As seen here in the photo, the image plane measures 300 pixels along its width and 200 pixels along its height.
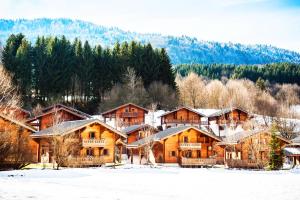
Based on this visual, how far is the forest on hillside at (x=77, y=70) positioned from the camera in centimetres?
8194

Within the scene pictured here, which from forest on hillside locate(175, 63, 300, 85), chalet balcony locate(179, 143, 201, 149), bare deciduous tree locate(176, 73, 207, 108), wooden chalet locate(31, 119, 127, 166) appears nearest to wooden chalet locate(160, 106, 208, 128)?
chalet balcony locate(179, 143, 201, 149)

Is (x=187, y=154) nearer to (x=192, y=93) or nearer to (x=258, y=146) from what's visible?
(x=258, y=146)

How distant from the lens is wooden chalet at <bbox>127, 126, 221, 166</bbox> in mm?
53344

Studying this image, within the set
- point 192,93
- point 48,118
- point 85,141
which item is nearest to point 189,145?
point 85,141

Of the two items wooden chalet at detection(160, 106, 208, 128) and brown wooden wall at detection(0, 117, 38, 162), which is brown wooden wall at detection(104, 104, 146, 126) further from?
brown wooden wall at detection(0, 117, 38, 162)

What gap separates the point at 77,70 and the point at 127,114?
58.1 feet

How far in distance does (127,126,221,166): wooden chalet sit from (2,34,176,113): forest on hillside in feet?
97.2

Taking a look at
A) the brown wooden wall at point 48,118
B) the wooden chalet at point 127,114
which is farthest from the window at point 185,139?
the wooden chalet at point 127,114

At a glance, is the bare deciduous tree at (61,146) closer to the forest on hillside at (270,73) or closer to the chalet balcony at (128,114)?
the chalet balcony at (128,114)

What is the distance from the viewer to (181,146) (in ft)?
177

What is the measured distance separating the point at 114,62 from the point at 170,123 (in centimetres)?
2348

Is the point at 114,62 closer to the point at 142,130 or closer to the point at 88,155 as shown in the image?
the point at 142,130

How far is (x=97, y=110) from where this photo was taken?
8650cm

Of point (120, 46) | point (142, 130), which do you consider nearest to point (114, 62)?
point (120, 46)
